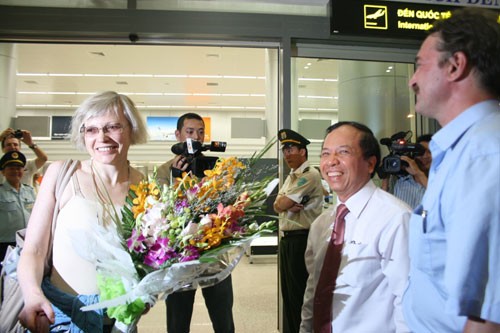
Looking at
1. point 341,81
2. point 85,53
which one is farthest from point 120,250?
point 85,53

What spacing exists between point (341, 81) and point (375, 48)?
1018 mm

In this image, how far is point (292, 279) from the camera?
3.16m

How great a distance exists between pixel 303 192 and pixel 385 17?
1666 millimetres

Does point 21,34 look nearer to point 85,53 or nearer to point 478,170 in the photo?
point 478,170

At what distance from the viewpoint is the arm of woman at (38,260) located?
119cm

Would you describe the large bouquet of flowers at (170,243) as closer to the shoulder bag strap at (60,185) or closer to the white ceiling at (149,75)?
the shoulder bag strap at (60,185)

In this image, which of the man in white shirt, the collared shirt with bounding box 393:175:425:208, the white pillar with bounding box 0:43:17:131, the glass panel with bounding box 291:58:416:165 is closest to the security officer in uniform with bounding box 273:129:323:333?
the glass panel with bounding box 291:58:416:165

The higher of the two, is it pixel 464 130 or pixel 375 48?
pixel 375 48

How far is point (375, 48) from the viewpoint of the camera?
138 inches

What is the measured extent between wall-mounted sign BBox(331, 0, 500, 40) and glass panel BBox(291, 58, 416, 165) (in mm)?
629

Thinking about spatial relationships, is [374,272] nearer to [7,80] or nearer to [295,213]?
[295,213]

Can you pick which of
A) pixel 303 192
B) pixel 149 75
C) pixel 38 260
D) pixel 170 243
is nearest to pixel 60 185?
pixel 38 260

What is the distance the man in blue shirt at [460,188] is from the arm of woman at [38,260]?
1.14 metres

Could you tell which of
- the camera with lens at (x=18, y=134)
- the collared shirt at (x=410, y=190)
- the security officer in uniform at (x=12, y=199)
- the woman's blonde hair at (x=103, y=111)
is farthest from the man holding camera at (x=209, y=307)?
the camera with lens at (x=18, y=134)
